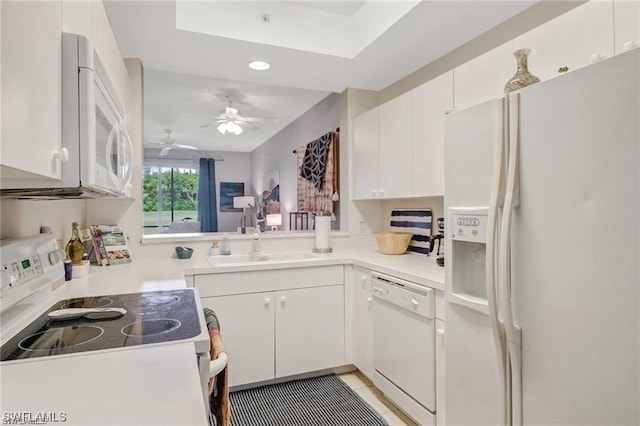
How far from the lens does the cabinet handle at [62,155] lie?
0.90 metres

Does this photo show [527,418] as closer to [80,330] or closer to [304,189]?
[80,330]

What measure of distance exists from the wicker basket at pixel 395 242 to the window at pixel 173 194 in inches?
162

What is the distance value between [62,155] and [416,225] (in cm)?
236

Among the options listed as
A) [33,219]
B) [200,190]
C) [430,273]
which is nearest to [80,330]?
[33,219]

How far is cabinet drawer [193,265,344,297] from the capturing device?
2236 mm

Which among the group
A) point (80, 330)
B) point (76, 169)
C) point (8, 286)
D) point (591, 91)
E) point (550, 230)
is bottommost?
point (80, 330)

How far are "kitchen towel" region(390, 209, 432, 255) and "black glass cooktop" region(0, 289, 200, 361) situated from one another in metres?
1.84

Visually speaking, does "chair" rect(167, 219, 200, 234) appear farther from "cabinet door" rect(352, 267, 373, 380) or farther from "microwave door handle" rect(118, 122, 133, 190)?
"microwave door handle" rect(118, 122, 133, 190)

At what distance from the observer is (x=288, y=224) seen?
16.5 ft

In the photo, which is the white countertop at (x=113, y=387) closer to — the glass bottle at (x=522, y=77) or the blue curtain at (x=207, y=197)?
the glass bottle at (x=522, y=77)

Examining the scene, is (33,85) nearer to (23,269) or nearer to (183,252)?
(23,269)

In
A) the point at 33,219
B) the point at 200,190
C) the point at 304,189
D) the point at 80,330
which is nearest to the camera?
the point at 80,330

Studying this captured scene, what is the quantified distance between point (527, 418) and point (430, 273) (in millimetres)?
850

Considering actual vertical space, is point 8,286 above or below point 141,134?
below
